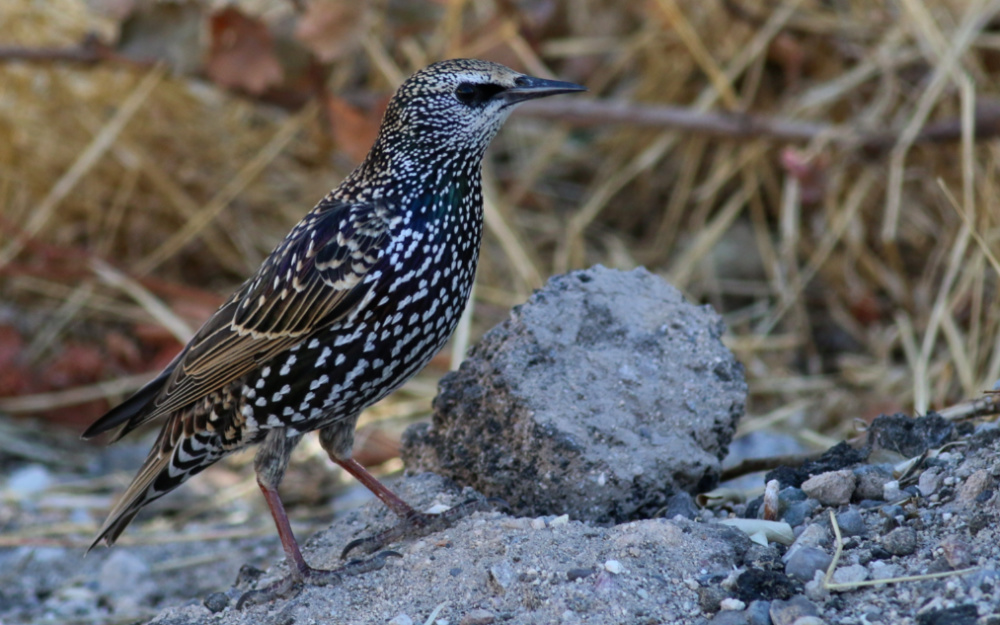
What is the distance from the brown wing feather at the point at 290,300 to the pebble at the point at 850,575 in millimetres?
1441

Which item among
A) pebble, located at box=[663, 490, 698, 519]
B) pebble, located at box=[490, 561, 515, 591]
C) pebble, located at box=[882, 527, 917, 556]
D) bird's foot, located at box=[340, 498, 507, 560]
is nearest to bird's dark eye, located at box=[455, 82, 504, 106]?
bird's foot, located at box=[340, 498, 507, 560]

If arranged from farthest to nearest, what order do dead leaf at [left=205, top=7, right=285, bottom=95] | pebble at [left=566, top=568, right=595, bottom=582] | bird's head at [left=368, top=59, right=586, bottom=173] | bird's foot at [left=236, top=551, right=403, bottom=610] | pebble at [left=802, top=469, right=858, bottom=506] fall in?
1. dead leaf at [left=205, top=7, right=285, bottom=95]
2. bird's head at [left=368, top=59, right=586, bottom=173]
3. bird's foot at [left=236, top=551, right=403, bottom=610]
4. pebble at [left=802, top=469, right=858, bottom=506]
5. pebble at [left=566, top=568, right=595, bottom=582]

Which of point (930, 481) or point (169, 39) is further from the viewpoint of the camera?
point (169, 39)

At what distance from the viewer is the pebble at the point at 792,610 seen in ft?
7.82

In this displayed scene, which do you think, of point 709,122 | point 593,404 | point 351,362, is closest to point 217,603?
point 351,362

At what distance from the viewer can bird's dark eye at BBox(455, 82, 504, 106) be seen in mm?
3328

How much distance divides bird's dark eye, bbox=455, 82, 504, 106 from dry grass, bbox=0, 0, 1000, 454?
2.29 m

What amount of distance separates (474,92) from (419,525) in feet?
4.22

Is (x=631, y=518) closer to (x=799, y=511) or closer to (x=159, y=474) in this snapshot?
(x=799, y=511)

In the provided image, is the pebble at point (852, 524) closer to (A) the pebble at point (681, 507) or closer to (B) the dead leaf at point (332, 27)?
(A) the pebble at point (681, 507)

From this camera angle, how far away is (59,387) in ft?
19.6

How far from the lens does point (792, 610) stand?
7.88ft

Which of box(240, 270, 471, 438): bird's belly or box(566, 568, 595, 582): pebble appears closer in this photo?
box(566, 568, 595, 582): pebble

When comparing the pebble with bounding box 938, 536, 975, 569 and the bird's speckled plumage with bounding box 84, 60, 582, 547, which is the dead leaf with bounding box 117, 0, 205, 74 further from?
the pebble with bounding box 938, 536, 975, 569
